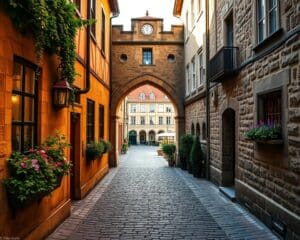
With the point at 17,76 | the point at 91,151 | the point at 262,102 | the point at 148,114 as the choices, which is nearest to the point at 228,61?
the point at 262,102

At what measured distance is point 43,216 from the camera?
5.39 m

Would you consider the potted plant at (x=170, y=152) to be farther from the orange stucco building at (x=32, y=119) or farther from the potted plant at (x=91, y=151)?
the orange stucco building at (x=32, y=119)

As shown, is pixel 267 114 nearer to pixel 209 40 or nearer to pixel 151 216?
pixel 151 216

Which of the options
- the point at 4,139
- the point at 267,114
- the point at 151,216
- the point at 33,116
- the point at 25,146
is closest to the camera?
the point at 4,139

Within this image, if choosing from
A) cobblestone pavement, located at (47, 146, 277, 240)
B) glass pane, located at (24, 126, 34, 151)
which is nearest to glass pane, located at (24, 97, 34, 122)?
glass pane, located at (24, 126, 34, 151)

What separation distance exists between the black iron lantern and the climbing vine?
258 mm

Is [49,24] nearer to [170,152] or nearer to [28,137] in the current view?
[28,137]

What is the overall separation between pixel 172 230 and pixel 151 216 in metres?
1.04

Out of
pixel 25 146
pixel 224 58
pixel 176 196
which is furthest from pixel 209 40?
pixel 25 146

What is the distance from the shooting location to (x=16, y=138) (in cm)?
462

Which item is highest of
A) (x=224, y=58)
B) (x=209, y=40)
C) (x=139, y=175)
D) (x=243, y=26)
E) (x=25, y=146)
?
(x=209, y=40)

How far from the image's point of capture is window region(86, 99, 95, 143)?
403 inches

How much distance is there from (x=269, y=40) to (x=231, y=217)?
11.4 feet

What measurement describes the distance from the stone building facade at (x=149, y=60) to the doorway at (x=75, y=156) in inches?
344
